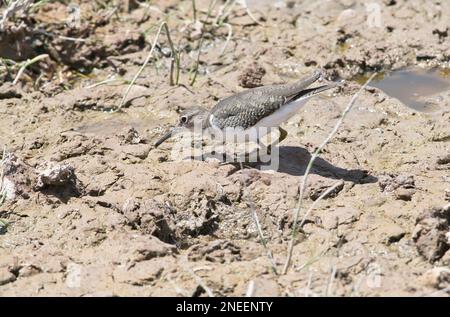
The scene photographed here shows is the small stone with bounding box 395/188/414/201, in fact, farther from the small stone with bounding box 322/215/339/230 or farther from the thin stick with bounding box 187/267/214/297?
the thin stick with bounding box 187/267/214/297

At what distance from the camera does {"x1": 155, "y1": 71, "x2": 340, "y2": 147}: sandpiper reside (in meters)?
7.80

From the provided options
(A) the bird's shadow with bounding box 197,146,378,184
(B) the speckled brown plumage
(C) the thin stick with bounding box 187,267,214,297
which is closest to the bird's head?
(B) the speckled brown plumage

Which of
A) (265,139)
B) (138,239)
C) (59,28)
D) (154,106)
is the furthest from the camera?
(59,28)

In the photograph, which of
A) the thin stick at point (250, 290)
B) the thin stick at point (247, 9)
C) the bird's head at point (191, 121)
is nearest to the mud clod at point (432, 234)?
the thin stick at point (250, 290)

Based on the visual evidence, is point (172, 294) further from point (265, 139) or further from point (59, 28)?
point (59, 28)

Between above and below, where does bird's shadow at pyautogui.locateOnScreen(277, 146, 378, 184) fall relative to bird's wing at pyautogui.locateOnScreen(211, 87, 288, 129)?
below

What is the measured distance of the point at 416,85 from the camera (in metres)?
9.55

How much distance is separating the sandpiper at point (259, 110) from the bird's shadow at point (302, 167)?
1.04 feet

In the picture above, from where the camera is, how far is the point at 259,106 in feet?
25.9

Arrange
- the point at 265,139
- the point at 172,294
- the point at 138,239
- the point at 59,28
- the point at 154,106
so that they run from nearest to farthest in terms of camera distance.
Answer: the point at 172,294
the point at 138,239
the point at 265,139
the point at 154,106
the point at 59,28

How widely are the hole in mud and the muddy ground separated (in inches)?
4.9

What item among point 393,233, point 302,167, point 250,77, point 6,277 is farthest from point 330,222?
point 250,77
